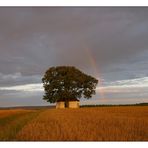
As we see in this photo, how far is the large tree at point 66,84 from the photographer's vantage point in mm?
50000

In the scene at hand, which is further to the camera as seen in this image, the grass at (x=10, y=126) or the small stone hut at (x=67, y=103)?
the small stone hut at (x=67, y=103)

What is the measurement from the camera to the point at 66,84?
51.0m

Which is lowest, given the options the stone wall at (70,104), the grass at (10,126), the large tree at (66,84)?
the grass at (10,126)

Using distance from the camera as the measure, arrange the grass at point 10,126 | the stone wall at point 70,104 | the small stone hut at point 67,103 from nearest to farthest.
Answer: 1. the grass at point 10,126
2. the stone wall at point 70,104
3. the small stone hut at point 67,103

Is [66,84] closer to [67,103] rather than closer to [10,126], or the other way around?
[67,103]

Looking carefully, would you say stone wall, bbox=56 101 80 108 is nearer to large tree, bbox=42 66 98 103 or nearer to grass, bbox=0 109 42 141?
large tree, bbox=42 66 98 103

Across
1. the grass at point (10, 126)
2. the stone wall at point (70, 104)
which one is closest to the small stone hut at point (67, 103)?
the stone wall at point (70, 104)

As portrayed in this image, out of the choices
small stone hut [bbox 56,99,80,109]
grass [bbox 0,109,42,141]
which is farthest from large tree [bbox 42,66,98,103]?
grass [bbox 0,109,42,141]

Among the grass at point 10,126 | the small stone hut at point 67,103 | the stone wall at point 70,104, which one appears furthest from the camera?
the small stone hut at point 67,103

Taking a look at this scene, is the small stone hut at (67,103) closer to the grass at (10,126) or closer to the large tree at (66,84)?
the large tree at (66,84)

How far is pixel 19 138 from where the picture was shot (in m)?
10.3

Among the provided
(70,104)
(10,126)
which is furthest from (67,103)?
(10,126)
